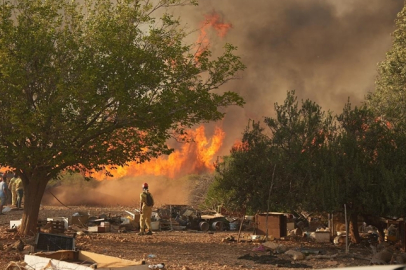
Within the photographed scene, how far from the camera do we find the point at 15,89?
703 inches

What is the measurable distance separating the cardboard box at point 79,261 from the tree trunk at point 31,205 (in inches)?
372

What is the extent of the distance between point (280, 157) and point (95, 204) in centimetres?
2864

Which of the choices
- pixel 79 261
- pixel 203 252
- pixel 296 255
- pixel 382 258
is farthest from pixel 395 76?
pixel 79 261

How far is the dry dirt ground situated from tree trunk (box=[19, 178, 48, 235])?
0.49 m

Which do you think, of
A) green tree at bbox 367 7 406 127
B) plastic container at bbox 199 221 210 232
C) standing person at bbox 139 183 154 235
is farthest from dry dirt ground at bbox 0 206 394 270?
green tree at bbox 367 7 406 127

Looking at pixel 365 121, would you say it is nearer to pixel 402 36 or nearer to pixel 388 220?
pixel 388 220

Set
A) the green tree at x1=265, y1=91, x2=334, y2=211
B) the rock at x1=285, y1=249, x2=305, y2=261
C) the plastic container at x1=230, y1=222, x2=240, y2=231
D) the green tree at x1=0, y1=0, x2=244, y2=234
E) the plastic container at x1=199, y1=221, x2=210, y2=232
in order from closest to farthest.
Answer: the rock at x1=285, y1=249, x2=305, y2=261 < the green tree at x1=0, y1=0, x2=244, y2=234 < the green tree at x1=265, y1=91, x2=334, y2=211 < the plastic container at x1=199, y1=221, x2=210, y2=232 < the plastic container at x1=230, y1=222, x2=240, y2=231

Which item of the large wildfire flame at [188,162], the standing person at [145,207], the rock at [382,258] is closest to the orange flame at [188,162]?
the large wildfire flame at [188,162]

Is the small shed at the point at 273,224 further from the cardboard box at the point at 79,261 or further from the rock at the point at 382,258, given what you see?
the cardboard box at the point at 79,261

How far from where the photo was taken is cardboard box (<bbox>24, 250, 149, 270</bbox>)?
960 cm

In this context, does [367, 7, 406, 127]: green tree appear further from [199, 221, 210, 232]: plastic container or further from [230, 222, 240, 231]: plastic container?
[199, 221, 210, 232]: plastic container

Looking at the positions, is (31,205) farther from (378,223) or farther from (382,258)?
(378,223)

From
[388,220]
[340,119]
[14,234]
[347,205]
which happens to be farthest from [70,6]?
[388,220]

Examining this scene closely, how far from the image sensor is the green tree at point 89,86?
1812 cm
